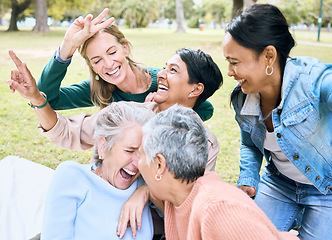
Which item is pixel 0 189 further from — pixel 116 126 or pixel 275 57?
pixel 275 57

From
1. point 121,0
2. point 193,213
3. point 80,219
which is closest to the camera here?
point 193,213

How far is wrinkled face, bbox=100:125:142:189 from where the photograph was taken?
2074 millimetres

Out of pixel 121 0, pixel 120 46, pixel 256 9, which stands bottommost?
pixel 121 0

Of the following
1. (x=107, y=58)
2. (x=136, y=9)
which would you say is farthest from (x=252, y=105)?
(x=136, y=9)

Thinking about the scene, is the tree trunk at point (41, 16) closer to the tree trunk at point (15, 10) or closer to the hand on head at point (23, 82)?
the tree trunk at point (15, 10)

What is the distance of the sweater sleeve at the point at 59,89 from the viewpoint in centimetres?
262

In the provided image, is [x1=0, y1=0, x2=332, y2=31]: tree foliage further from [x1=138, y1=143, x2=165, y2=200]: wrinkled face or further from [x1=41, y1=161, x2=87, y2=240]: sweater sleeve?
[x1=138, y1=143, x2=165, y2=200]: wrinkled face

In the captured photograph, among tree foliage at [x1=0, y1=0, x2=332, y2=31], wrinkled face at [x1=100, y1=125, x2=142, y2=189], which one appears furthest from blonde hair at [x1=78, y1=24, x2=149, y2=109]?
tree foliage at [x1=0, y1=0, x2=332, y2=31]

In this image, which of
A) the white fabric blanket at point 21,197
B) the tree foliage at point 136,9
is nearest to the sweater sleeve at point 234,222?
the white fabric blanket at point 21,197

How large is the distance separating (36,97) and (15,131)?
163 inches

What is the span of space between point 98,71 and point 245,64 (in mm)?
1106

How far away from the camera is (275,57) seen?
214 cm

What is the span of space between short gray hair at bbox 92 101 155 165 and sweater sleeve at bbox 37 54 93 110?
2.23ft

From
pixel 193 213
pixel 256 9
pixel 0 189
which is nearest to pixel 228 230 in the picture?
pixel 193 213
